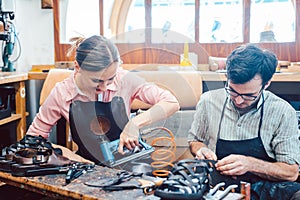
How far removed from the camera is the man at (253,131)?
5.14ft

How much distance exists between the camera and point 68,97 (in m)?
1.93

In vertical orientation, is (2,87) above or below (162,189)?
above

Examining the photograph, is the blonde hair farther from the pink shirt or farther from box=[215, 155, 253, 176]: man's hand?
box=[215, 155, 253, 176]: man's hand

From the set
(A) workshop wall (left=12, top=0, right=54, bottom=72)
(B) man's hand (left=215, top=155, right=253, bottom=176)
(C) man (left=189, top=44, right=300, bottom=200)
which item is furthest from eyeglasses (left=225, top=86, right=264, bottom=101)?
(A) workshop wall (left=12, top=0, right=54, bottom=72)

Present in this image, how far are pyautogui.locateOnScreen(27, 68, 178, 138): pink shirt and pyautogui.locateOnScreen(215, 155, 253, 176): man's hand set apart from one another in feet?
1.72

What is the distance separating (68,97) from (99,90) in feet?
0.51

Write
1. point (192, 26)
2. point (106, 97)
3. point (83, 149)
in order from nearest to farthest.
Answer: point (83, 149) → point (106, 97) → point (192, 26)

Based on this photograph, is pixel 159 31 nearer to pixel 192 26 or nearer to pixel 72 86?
pixel 192 26

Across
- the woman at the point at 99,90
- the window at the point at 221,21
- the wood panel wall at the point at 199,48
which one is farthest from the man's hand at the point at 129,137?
the window at the point at 221,21

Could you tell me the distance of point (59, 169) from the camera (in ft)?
4.26

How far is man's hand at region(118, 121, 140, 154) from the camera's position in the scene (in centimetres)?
168

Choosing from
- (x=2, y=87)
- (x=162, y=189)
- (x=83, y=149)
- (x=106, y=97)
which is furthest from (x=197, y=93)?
(x=162, y=189)

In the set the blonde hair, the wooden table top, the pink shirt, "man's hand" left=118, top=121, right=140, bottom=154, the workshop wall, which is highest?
the workshop wall

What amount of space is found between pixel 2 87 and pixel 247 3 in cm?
200
